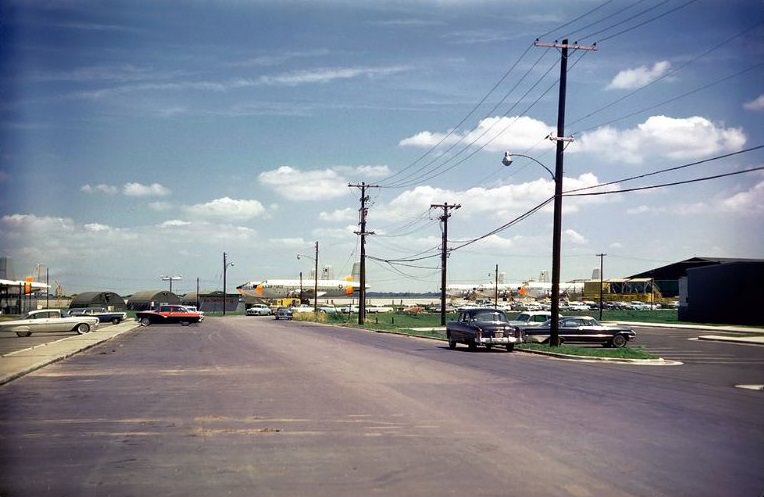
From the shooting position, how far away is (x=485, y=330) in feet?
95.6

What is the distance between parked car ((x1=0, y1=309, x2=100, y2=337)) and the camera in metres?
41.0

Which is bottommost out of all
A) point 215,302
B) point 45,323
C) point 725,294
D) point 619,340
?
point 215,302

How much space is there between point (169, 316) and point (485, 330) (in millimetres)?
40508

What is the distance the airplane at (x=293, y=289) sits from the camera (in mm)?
142625

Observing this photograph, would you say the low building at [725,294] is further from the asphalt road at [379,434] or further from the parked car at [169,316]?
the parked car at [169,316]

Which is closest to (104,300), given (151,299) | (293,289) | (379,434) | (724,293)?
(151,299)

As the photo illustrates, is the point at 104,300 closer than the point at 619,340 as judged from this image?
No

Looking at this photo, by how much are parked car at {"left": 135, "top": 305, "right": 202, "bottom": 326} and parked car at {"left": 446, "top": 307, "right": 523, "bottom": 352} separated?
36.9m

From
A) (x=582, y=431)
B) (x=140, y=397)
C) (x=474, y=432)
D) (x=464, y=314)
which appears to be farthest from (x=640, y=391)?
(x=464, y=314)

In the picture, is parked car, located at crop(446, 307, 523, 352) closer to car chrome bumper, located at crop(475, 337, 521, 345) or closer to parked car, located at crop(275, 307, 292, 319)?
car chrome bumper, located at crop(475, 337, 521, 345)

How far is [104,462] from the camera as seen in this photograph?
8562 millimetres

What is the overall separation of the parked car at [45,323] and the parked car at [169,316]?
1684cm

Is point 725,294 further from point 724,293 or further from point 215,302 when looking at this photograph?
point 215,302

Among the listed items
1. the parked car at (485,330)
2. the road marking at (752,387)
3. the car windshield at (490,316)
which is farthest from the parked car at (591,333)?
the road marking at (752,387)
